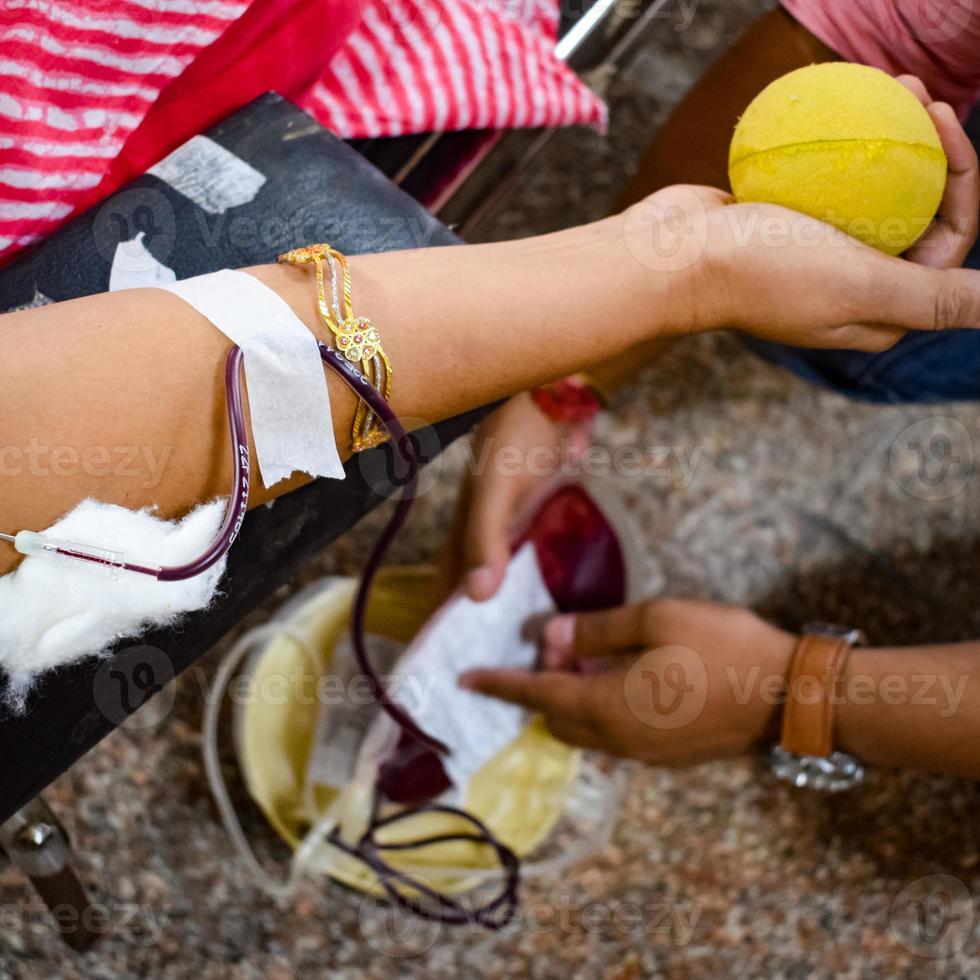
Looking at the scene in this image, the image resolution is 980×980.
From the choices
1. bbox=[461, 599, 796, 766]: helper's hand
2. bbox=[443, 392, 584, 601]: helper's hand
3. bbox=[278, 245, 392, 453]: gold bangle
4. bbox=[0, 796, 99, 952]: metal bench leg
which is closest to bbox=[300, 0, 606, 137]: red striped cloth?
bbox=[278, 245, 392, 453]: gold bangle

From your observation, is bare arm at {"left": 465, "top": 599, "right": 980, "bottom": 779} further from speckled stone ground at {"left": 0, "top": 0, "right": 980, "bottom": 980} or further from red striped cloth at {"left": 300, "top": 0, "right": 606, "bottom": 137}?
red striped cloth at {"left": 300, "top": 0, "right": 606, "bottom": 137}

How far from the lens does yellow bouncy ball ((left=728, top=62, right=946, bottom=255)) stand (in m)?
0.73

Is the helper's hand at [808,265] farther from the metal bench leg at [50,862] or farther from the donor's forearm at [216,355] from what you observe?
the metal bench leg at [50,862]

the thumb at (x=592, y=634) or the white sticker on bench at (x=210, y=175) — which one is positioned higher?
the white sticker on bench at (x=210, y=175)

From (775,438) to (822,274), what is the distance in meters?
0.76

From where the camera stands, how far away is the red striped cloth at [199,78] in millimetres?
730

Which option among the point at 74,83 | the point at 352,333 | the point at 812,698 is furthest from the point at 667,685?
the point at 74,83

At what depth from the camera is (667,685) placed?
1.06 metres

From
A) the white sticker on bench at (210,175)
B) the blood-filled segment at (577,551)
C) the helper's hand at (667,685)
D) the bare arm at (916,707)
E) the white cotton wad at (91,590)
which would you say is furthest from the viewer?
the blood-filled segment at (577,551)

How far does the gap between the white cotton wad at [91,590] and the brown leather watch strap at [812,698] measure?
0.66 meters

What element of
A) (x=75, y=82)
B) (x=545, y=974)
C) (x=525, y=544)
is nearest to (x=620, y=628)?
(x=525, y=544)

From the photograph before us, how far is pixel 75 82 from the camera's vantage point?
0.75 m

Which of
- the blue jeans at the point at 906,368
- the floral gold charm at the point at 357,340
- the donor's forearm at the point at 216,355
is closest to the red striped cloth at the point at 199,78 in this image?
the donor's forearm at the point at 216,355

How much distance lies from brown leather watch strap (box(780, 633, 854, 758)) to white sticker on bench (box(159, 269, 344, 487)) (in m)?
0.60
